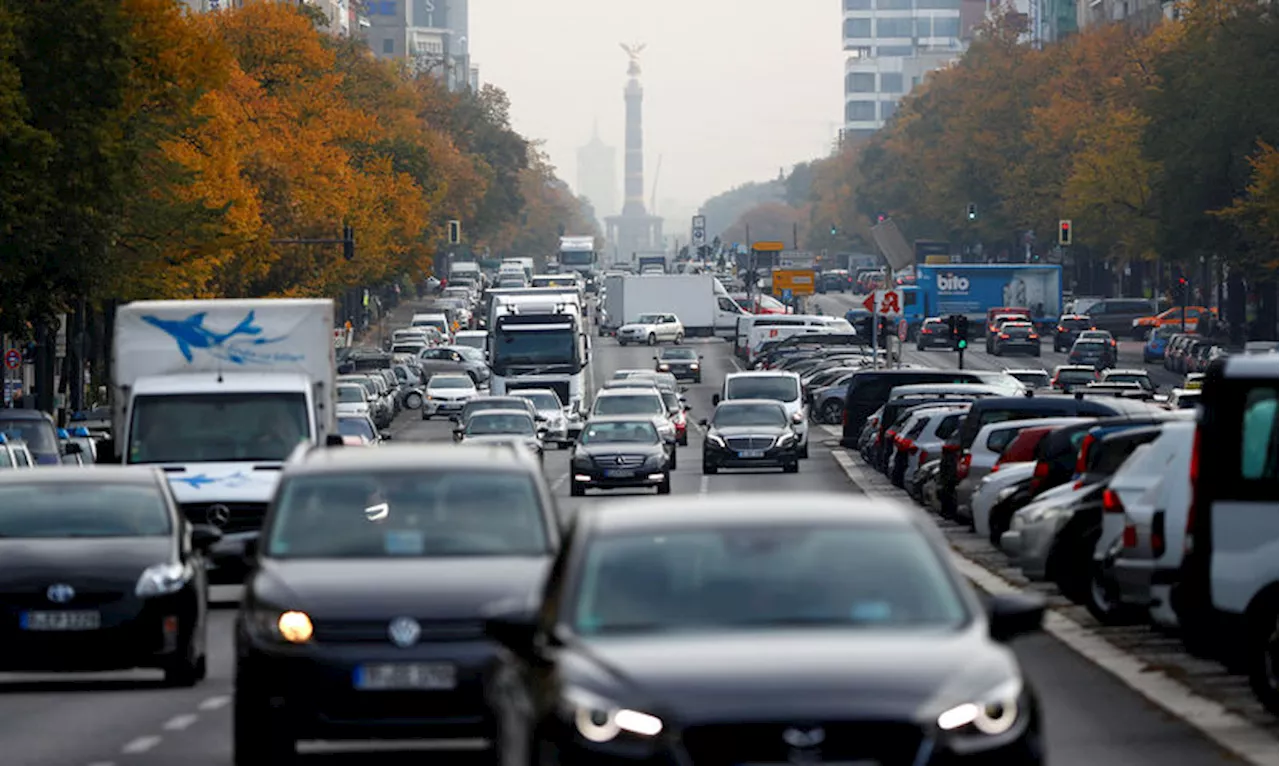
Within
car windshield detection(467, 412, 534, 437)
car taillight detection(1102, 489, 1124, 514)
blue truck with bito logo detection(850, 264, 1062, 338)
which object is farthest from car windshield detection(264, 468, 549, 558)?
blue truck with bito logo detection(850, 264, 1062, 338)

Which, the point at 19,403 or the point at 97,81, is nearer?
the point at 97,81

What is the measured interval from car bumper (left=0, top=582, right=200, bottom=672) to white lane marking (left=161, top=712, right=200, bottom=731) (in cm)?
70

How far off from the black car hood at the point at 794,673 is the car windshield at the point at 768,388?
53.6 m

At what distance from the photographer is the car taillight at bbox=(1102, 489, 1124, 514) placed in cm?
2027

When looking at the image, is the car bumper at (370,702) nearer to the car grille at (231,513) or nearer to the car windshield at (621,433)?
the car grille at (231,513)

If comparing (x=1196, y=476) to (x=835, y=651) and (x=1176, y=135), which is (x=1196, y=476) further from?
(x=1176, y=135)

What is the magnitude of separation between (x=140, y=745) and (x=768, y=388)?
48.4 m

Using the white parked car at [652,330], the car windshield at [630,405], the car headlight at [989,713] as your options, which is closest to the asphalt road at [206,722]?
the car headlight at [989,713]

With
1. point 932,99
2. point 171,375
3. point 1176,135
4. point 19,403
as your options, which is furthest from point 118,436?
point 932,99

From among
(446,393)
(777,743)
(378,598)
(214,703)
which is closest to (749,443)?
(446,393)

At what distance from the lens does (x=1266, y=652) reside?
15.9 m

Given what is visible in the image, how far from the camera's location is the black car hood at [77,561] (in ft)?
57.5

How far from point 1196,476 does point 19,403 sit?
58.2m

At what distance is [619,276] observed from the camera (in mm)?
126750
